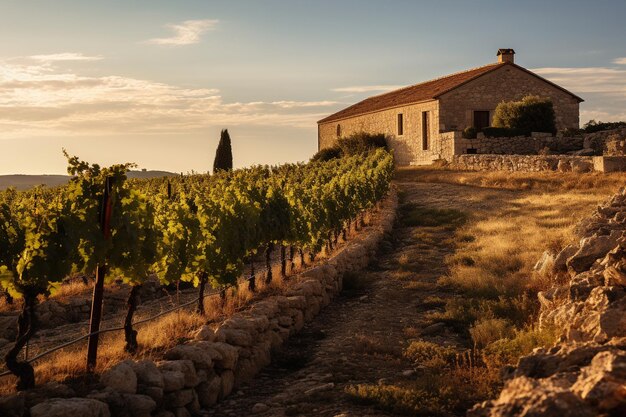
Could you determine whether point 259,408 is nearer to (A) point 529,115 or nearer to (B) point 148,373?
(B) point 148,373

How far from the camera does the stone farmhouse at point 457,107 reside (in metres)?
35.6

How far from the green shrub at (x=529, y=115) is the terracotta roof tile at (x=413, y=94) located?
280cm

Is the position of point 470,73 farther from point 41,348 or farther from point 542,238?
point 41,348

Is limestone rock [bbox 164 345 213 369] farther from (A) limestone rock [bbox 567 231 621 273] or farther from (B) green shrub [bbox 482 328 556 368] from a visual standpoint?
(A) limestone rock [bbox 567 231 621 273]

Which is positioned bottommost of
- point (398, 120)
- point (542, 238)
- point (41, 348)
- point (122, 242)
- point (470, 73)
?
point (41, 348)

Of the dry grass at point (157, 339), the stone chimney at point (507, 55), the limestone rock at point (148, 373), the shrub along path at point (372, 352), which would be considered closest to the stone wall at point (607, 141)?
the stone chimney at point (507, 55)

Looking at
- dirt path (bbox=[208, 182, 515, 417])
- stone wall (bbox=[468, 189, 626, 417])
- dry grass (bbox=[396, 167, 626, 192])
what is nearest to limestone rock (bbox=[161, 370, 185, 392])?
dirt path (bbox=[208, 182, 515, 417])

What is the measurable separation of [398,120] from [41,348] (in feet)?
104

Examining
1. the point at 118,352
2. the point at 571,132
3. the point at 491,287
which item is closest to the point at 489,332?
the point at 491,287

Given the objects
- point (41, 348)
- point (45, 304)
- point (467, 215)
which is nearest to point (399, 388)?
point (41, 348)

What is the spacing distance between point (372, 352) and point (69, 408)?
4.45 metres

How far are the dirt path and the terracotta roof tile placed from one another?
21.5 m

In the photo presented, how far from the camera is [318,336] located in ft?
33.0

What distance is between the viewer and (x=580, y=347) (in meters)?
5.32
